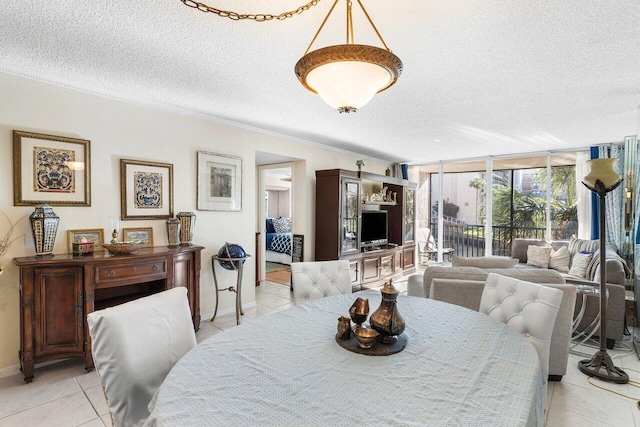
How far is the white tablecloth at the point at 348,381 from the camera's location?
3.11 ft

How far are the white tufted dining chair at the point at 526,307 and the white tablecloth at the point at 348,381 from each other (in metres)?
0.21

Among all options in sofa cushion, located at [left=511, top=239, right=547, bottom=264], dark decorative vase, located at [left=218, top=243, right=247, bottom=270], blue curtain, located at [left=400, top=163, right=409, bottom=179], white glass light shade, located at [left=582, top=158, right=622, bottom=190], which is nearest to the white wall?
dark decorative vase, located at [left=218, top=243, right=247, bottom=270]

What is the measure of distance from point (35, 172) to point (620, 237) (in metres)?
7.23

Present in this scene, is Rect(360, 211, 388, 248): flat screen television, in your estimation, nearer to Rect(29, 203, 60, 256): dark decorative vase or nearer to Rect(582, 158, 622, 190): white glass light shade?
Rect(582, 158, 622, 190): white glass light shade

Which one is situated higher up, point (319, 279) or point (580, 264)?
point (319, 279)

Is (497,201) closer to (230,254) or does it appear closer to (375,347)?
(230,254)

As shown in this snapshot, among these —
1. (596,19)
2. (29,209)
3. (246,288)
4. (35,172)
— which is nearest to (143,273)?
(29,209)

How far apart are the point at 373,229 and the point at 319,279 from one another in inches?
138

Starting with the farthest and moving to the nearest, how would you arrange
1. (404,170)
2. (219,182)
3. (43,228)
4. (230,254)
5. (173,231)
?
(404,170), (219,182), (230,254), (173,231), (43,228)

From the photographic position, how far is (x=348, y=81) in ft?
4.41

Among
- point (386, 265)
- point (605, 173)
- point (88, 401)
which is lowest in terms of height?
point (88, 401)

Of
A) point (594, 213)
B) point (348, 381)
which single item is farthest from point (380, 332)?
point (594, 213)

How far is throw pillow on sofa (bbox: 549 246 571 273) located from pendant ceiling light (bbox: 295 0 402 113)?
16.2 feet

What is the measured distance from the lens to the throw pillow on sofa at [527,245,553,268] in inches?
195
